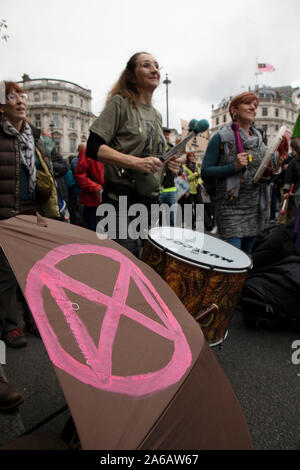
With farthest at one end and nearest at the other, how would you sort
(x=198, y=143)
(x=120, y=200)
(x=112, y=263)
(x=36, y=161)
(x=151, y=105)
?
(x=198, y=143) < (x=36, y=161) < (x=151, y=105) < (x=120, y=200) < (x=112, y=263)

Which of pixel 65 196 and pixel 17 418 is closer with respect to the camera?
pixel 17 418

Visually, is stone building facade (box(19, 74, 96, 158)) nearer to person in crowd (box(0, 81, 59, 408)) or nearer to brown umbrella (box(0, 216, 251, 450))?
person in crowd (box(0, 81, 59, 408))

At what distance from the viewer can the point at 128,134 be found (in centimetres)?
189

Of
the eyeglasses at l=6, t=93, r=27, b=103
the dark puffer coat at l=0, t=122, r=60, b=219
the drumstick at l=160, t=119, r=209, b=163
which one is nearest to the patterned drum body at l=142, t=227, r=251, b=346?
the drumstick at l=160, t=119, r=209, b=163

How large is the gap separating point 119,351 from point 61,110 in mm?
65592

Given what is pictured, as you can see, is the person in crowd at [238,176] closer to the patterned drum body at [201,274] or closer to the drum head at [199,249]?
the drum head at [199,249]

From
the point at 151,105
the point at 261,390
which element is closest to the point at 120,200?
the point at 151,105

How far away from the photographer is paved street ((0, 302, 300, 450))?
1.57 meters

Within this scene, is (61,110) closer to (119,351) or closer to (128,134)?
(128,134)

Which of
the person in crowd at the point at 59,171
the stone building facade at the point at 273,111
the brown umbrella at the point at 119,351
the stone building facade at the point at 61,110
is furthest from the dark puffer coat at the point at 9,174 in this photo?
the stone building facade at the point at 273,111

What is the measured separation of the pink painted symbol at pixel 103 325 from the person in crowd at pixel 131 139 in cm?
92

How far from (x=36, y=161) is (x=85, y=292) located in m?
2.16
